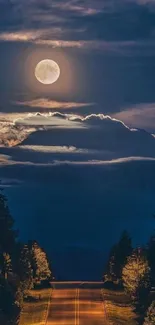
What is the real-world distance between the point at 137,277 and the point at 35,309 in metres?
22.3

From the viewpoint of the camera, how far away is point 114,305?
579ft

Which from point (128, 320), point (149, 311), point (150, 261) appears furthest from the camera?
point (150, 261)

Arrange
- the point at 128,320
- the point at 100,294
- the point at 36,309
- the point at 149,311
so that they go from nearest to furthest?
1. the point at 149,311
2. the point at 128,320
3. the point at 36,309
4. the point at 100,294

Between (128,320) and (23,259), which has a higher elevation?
(23,259)

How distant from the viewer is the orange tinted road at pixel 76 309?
6152 inches

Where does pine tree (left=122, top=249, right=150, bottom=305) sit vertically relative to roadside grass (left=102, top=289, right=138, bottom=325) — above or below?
above

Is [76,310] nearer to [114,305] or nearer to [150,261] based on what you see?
[114,305]

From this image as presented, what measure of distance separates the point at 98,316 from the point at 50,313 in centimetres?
880

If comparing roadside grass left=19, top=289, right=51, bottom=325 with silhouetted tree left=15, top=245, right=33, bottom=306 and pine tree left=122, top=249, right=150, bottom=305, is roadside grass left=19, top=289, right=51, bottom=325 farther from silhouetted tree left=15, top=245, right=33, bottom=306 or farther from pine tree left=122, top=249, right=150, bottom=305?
pine tree left=122, top=249, right=150, bottom=305

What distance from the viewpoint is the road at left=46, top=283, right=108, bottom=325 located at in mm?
156337

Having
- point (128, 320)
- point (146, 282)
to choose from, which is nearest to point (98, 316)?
point (128, 320)

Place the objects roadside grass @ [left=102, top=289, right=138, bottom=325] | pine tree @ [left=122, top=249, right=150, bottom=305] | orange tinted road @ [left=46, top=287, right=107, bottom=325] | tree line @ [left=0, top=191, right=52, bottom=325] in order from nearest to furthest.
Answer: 1. tree line @ [left=0, top=191, right=52, bottom=325]
2. orange tinted road @ [left=46, top=287, right=107, bottom=325]
3. roadside grass @ [left=102, top=289, right=138, bottom=325]
4. pine tree @ [left=122, top=249, right=150, bottom=305]

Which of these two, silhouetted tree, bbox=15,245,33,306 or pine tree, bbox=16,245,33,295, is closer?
silhouetted tree, bbox=15,245,33,306

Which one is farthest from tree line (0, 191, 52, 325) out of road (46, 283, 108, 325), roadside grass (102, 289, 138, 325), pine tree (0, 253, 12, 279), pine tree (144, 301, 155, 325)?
pine tree (144, 301, 155, 325)
